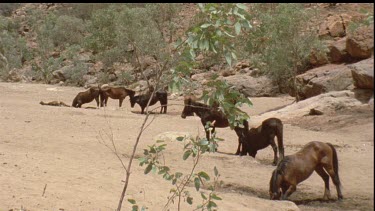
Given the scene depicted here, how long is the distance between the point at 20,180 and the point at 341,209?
14.5ft

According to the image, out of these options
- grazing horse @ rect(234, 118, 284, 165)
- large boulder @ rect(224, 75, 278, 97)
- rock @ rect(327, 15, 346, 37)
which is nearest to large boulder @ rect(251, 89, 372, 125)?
grazing horse @ rect(234, 118, 284, 165)

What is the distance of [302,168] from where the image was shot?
7.81 meters

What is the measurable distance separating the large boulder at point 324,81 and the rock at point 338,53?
67cm

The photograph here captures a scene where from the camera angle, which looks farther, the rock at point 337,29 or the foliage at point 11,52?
the foliage at point 11,52

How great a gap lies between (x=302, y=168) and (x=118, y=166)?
3.16m

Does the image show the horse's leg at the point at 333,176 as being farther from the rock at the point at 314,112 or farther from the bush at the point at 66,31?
the bush at the point at 66,31

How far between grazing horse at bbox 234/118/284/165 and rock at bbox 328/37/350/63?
14420 mm

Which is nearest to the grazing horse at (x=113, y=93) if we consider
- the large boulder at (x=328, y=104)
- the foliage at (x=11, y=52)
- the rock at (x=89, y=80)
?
the large boulder at (x=328, y=104)

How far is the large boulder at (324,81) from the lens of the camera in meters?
21.7

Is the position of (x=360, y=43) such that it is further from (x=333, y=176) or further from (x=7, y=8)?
(x=7, y=8)

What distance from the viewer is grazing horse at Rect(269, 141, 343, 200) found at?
7.68m

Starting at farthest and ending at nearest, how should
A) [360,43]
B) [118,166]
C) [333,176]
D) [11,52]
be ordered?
[11,52], [360,43], [118,166], [333,176]

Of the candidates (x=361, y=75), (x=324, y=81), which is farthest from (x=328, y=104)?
(x=324, y=81)

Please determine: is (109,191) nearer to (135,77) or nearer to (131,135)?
(131,135)
